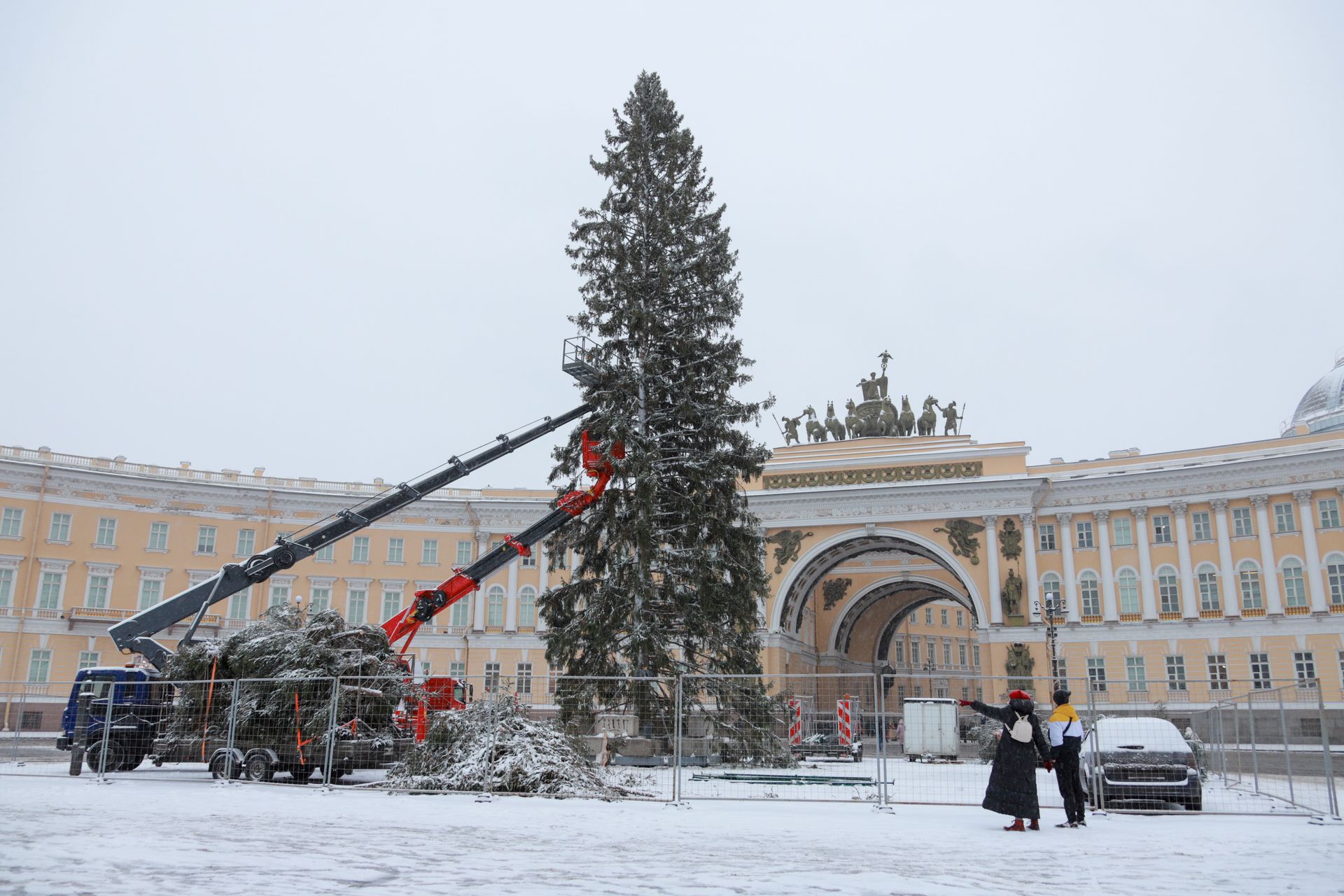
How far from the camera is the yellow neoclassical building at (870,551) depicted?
140 ft

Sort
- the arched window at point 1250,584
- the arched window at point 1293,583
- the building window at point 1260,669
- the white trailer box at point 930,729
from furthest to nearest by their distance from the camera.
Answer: the arched window at point 1250,584 < the arched window at point 1293,583 < the building window at point 1260,669 < the white trailer box at point 930,729

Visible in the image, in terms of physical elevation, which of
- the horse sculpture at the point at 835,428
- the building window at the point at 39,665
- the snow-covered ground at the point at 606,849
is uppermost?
Answer: the horse sculpture at the point at 835,428

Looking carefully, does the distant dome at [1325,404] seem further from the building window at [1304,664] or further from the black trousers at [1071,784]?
the black trousers at [1071,784]

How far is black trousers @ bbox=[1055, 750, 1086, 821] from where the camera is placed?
39.9 ft

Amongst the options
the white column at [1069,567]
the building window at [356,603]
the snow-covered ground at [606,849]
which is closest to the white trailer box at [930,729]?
the white column at [1069,567]

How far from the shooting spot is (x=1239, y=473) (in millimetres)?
43469

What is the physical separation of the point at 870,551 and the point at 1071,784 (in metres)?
40.8

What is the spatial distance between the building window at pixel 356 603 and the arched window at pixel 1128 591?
3628 cm

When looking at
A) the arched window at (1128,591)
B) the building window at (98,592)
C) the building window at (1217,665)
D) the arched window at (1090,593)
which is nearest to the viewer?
the building window at (1217,665)

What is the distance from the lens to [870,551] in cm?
5272

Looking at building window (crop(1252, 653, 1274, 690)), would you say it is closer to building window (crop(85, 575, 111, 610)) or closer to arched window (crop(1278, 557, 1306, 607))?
arched window (crop(1278, 557, 1306, 607))

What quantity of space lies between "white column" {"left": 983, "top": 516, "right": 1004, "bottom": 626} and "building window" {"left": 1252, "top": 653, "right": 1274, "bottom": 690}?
395 inches

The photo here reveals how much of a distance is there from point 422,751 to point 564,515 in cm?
1015

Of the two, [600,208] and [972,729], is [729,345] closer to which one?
[600,208]
